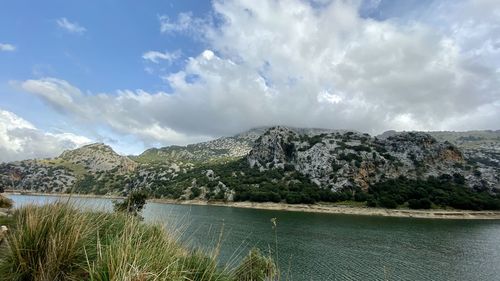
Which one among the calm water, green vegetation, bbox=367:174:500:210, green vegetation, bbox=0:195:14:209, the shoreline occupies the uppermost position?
green vegetation, bbox=367:174:500:210

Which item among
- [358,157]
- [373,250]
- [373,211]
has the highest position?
[358,157]

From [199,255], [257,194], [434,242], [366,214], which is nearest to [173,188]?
[257,194]

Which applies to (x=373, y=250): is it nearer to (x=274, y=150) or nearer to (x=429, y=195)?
(x=429, y=195)

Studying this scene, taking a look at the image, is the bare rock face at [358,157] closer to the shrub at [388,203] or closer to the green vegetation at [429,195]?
the green vegetation at [429,195]

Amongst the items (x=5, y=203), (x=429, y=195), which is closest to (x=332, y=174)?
(x=429, y=195)

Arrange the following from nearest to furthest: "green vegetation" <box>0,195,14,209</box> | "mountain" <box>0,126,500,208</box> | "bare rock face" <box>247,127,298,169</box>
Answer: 1. "green vegetation" <box>0,195,14,209</box>
2. "mountain" <box>0,126,500,208</box>
3. "bare rock face" <box>247,127,298,169</box>

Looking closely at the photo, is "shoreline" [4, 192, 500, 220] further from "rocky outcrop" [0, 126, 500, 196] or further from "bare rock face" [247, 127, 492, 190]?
"bare rock face" [247, 127, 492, 190]

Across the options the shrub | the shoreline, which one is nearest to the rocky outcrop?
the shoreline

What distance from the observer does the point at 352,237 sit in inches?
2197

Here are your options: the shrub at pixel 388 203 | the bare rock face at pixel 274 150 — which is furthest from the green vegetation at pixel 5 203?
Result: the bare rock face at pixel 274 150

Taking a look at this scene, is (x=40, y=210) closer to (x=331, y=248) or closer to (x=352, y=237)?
(x=331, y=248)

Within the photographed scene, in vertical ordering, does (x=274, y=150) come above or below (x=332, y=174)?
above

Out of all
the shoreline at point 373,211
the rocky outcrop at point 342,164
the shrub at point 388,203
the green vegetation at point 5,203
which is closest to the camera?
the green vegetation at point 5,203

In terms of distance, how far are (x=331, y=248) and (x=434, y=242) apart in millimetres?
21687
